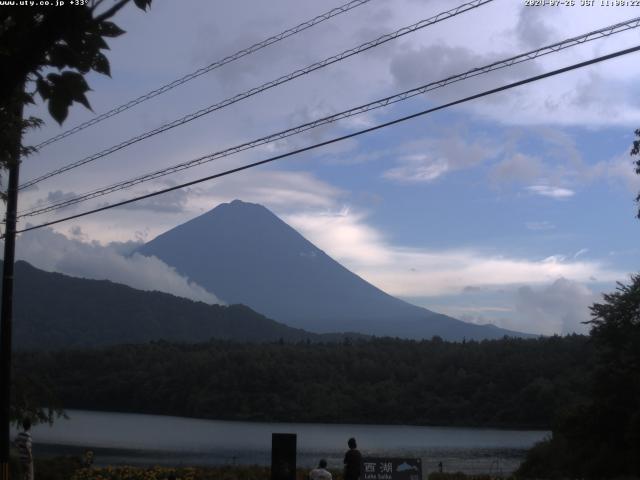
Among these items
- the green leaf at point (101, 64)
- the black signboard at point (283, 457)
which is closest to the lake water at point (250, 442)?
the black signboard at point (283, 457)

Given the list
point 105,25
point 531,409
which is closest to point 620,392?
point 105,25

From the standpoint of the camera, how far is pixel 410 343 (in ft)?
433

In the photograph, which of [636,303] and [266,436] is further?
[266,436]

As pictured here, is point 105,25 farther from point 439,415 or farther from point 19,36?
point 439,415

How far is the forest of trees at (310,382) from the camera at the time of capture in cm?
9940

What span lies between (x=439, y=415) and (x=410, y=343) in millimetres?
28740

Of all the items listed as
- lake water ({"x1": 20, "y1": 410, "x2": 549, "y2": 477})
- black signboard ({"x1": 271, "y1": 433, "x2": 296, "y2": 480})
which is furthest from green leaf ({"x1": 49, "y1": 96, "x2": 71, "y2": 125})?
lake water ({"x1": 20, "y1": 410, "x2": 549, "y2": 477})

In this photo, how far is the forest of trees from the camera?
99400mm

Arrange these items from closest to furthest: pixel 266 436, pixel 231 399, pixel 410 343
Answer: pixel 266 436
pixel 231 399
pixel 410 343

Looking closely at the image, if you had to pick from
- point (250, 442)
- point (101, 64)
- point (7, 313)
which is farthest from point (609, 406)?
point (250, 442)

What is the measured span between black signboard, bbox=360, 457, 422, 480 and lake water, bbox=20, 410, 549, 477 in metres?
27.4

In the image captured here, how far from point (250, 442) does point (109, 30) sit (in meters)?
72.0

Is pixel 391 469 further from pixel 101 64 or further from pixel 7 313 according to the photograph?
pixel 101 64

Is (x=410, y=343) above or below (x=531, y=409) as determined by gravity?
above
